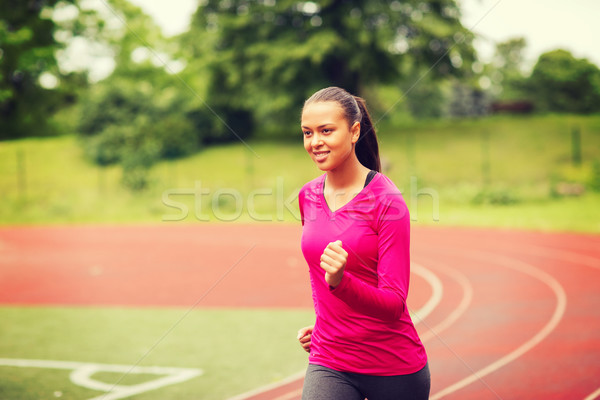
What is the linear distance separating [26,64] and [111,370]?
10.6 metres

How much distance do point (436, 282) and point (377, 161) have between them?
7.75 metres

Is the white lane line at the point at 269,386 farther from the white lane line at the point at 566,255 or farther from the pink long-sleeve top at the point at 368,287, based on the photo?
the white lane line at the point at 566,255

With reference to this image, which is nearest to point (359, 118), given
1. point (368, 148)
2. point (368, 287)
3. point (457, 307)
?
point (368, 148)

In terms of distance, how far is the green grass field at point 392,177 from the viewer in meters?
19.2

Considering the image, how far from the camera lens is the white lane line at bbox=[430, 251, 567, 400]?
5457 millimetres

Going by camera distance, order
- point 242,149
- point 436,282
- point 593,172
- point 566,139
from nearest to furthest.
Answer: point 436,282 < point 593,172 < point 566,139 < point 242,149

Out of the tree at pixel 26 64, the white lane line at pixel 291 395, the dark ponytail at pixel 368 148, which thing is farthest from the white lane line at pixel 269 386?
the tree at pixel 26 64

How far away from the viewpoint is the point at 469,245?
529 inches

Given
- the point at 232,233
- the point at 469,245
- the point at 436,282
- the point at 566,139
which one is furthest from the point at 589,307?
the point at 566,139

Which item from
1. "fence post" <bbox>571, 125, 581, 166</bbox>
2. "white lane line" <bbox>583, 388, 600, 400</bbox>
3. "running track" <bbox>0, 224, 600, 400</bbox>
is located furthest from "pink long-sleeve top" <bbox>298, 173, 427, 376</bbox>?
"fence post" <bbox>571, 125, 581, 166</bbox>

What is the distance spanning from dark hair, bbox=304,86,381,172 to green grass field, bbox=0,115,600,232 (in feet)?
45.9

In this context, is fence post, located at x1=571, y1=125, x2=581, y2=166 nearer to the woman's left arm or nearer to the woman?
the woman

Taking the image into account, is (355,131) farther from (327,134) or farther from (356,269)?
(356,269)

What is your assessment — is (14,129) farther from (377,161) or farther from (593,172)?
(377,161)
